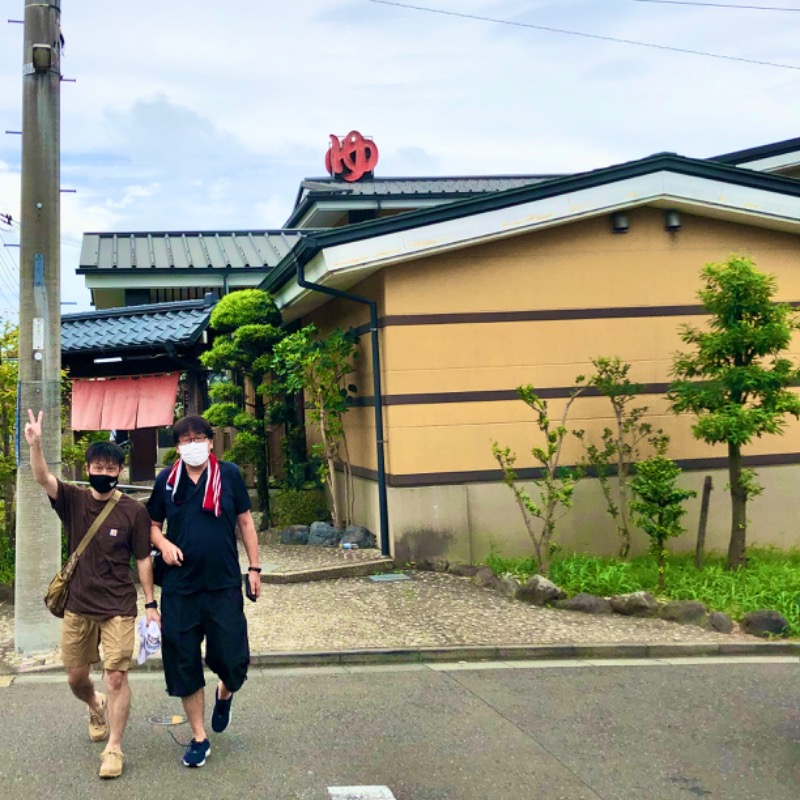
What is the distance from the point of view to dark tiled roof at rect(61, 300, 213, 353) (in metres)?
12.5

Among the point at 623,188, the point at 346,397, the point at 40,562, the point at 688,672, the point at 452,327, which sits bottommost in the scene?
the point at 688,672

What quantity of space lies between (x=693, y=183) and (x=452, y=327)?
10.4 ft

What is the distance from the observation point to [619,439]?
32.4 feet

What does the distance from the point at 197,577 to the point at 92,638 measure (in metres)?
→ 0.69

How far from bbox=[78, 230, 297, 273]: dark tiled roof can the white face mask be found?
14.8m

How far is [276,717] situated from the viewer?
18.5 feet

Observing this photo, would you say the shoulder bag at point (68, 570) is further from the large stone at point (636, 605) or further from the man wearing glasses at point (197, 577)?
the large stone at point (636, 605)

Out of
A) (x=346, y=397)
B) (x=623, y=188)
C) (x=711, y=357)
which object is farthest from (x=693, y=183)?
(x=346, y=397)

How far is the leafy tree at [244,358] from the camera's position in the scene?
39.3ft

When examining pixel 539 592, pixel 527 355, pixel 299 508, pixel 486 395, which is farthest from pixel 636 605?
pixel 299 508

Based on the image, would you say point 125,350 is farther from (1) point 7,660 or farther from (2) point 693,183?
(2) point 693,183

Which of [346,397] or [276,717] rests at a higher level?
[346,397]

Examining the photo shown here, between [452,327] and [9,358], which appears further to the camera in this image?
[452,327]

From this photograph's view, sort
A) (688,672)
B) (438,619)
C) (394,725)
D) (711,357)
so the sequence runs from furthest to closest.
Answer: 1. (711,357)
2. (438,619)
3. (688,672)
4. (394,725)
